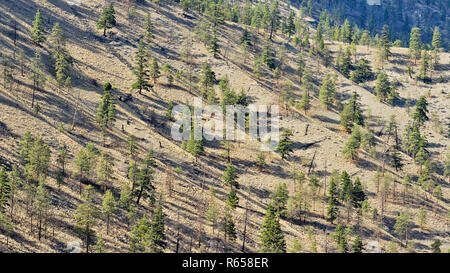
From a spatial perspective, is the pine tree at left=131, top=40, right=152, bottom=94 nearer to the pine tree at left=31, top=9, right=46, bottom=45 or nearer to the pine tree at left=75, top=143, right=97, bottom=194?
the pine tree at left=31, top=9, right=46, bottom=45

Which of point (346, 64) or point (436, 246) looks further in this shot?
point (346, 64)

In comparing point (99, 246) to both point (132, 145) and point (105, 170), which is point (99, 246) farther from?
point (132, 145)

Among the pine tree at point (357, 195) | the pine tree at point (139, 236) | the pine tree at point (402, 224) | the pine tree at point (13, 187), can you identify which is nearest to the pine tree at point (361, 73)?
the pine tree at point (357, 195)

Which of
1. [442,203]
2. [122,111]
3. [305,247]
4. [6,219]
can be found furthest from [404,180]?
[6,219]

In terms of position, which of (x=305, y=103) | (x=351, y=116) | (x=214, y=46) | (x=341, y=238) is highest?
(x=214, y=46)

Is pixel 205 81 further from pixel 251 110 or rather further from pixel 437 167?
pixel 437 167

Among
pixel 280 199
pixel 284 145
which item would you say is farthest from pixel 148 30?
pixel 280 199

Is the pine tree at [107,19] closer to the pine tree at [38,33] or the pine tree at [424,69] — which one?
the pine tree at [38,33]
